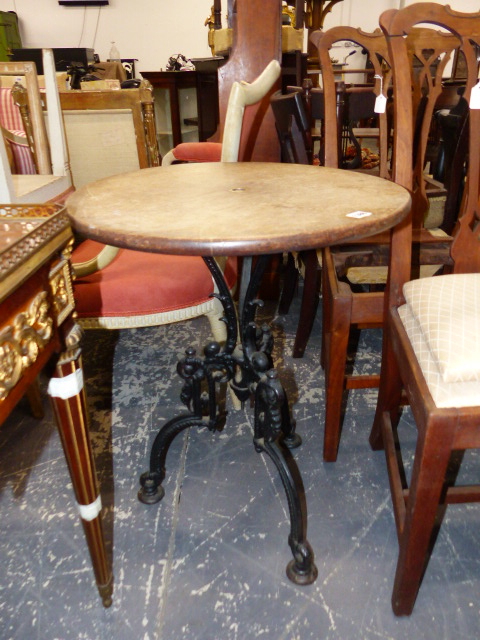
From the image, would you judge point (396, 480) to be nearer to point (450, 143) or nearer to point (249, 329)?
point (249, 329)

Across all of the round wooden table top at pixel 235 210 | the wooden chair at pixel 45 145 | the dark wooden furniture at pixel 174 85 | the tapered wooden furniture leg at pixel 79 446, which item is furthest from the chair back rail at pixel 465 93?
the dark wooden furniture at pixel 174 85

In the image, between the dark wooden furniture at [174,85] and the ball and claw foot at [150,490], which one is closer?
the ball and claw foot at [150,490]

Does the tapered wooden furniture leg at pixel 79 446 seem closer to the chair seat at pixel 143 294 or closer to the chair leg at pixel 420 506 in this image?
the chair seat at pixel 143 294

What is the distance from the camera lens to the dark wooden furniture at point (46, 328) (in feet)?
1.99

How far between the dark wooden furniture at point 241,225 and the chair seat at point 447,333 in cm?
21

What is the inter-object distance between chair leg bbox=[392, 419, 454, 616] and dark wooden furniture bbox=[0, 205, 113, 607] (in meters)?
0.62

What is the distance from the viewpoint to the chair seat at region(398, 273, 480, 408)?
818mm

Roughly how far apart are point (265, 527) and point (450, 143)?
5.51 ft

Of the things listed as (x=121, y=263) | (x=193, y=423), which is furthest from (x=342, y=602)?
(x=121, y=263)

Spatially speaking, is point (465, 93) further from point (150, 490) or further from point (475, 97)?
point (150, 490)

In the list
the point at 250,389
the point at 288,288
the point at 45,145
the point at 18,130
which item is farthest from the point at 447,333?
the point at 18,130

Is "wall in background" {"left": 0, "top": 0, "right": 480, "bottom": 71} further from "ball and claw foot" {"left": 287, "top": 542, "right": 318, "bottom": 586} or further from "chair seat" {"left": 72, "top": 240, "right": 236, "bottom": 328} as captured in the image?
"ball and claw foot" {"left": 287, "top": 542, "right": 318, "bottom": 586}

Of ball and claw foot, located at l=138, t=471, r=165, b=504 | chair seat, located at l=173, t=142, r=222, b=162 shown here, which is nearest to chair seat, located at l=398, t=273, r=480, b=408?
ball and claw foot, located at l=138, t=471, r=165, b=504

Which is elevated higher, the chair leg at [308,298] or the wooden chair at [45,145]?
the wooden chair at [45,145]
